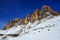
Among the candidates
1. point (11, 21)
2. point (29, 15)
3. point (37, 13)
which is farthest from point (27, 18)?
point (11, 21)

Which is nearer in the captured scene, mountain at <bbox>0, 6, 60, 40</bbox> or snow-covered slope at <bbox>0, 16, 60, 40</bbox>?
snow-covered slope at <bbox>0, 16, 60, 40</bbox>

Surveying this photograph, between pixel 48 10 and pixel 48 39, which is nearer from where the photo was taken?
pixel 48 39

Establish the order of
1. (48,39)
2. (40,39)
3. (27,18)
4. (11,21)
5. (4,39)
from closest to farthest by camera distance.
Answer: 1. (48,39)
2. (40,39)
3. (4,39)
4. (27,18)
5. (11,21)

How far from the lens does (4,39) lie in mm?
41812

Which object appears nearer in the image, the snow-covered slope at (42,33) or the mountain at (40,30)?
the snow-covered slope at (42,33)

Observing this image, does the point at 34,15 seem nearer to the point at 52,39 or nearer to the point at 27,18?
the point at 27,18

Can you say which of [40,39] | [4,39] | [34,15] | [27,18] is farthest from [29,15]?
[40,39]

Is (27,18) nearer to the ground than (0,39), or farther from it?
farther from it

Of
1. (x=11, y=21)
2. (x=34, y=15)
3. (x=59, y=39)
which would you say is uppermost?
(x=11, y=21)

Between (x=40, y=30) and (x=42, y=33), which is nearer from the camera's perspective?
(x=42, y=33)

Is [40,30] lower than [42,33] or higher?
higher

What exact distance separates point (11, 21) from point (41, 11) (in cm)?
3463

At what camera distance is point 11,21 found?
10281 centimetres

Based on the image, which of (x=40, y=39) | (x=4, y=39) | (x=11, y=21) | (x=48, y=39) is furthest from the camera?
(x=11, y=21)
